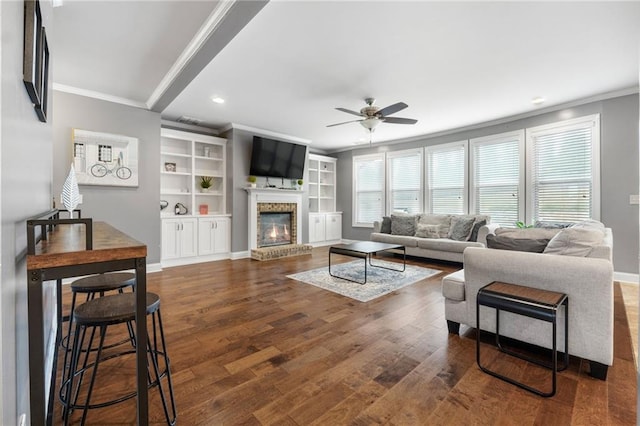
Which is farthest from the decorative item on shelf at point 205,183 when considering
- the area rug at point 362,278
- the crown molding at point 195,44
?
the area rug at point 362,278

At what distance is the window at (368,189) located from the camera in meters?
7.37

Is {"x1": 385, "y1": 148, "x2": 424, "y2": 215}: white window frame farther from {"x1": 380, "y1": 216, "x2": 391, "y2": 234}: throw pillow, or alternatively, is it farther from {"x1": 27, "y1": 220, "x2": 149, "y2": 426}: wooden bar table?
{"x1": 27, "y1": 220, "x2": 149, "y2": 426}: wooden bar table

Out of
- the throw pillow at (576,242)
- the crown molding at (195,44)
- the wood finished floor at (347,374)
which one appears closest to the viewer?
the wood finished floor at (347,374)

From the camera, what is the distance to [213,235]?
5.50 metres

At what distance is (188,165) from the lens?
5.61m

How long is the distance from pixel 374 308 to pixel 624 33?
11.5 ft

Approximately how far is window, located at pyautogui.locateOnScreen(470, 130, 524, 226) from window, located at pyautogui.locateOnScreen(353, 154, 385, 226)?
2221 millimetres

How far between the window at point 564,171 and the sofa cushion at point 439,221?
132 cm

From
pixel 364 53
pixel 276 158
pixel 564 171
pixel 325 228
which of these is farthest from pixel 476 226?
pixel 276 158

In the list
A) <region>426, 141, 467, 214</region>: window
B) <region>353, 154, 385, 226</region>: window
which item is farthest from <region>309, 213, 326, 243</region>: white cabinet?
<region>426, 141, 467, 214</region>: window

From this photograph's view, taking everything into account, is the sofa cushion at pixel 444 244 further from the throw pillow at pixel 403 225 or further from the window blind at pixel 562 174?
the window blind at pixel 562 174

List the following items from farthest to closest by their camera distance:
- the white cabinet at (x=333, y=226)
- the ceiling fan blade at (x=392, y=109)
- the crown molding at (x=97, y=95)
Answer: the white cabinet at (x=333, y=226) < the crown molding at (x=97, y=95) < the ceiling fan blade at (x=392, y=109)

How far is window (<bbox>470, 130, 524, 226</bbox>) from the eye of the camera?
5.07 meters

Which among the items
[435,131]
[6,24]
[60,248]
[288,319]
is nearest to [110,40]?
[6,24]
